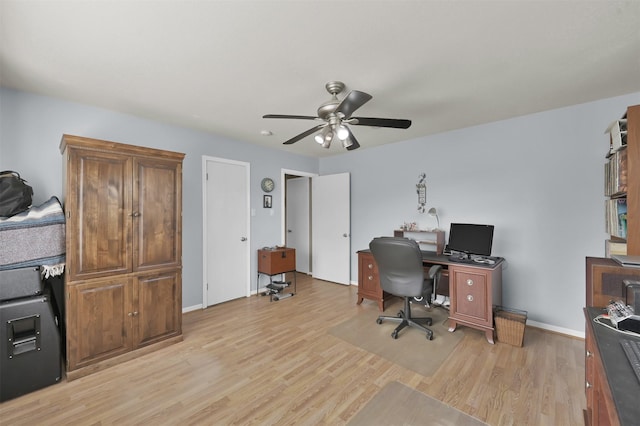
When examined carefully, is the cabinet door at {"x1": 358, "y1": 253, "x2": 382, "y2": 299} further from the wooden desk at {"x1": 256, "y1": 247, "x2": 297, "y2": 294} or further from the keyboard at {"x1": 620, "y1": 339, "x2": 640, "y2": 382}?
the keyboard at {"x1": 620, "y1": 339, "x2": 640, "y2": 382}

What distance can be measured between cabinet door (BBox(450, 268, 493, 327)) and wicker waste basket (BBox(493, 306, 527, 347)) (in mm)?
93

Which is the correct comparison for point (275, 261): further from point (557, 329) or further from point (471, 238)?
point (557, 329)

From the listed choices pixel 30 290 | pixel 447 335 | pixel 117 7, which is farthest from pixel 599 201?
pixel 30 290

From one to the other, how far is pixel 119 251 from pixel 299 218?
3.63 m

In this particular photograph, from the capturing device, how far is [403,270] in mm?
2723

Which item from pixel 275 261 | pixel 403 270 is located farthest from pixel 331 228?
pixel 403 270

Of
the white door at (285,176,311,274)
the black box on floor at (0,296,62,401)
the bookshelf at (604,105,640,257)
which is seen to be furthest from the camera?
the white door at (285,176,311,274)

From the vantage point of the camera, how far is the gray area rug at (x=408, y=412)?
1.65m

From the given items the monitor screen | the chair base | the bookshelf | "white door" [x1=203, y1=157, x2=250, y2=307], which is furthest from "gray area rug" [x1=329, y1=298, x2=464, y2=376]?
"white door" [x1=203, y1=157, x2=250, y2=307]

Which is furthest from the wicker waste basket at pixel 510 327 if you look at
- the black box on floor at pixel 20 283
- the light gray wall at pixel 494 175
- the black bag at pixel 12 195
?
the black bag at pixel 12 195

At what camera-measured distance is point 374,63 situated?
1.96 m

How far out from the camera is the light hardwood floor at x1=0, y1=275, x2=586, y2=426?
172 cm

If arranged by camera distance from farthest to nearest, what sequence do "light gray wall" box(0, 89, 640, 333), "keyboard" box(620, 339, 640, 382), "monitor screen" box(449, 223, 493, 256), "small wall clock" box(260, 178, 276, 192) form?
1. "small wall clock" box(260, 178, 276, 192)
2. "monitor screen" box(449, 223, 493, 256)
3. "light gray wall" box(0, 89, 640, 333)
4. "keyboard" box(620, 339, 640, 382)

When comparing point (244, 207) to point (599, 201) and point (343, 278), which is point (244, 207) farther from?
point (599, 201)
